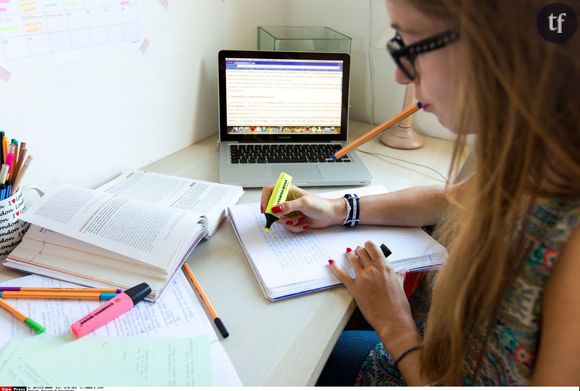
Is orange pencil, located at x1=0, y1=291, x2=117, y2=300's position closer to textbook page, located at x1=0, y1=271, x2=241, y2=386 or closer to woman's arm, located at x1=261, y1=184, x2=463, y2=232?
textbook page, located at x1=0, y1=271, x2=241, y2=386

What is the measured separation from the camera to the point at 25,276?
0.72m

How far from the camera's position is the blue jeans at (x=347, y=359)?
0.82m

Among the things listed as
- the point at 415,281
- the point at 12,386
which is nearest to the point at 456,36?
the point at 415,281

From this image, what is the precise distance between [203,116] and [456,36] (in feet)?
2.92

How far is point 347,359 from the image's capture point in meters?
0.85

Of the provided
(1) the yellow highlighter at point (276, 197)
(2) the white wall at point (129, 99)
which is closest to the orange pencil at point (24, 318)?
(2) the white wall at point (129, 99)

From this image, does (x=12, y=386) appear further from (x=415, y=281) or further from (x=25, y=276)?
(x=415, y=281)

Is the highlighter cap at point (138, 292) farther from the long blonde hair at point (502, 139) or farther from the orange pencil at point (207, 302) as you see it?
the long blonde hair at point (502, 139)

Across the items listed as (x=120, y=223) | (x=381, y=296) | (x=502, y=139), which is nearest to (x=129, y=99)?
(x=120, y=223)

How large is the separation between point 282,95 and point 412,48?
70 centimetres

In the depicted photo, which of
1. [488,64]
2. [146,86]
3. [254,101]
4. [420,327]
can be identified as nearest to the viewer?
[488,64]

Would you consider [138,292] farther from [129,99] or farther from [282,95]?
[282,95]

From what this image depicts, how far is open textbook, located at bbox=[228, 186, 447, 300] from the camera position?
72cm

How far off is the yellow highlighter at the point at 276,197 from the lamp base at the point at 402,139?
0.53 m
